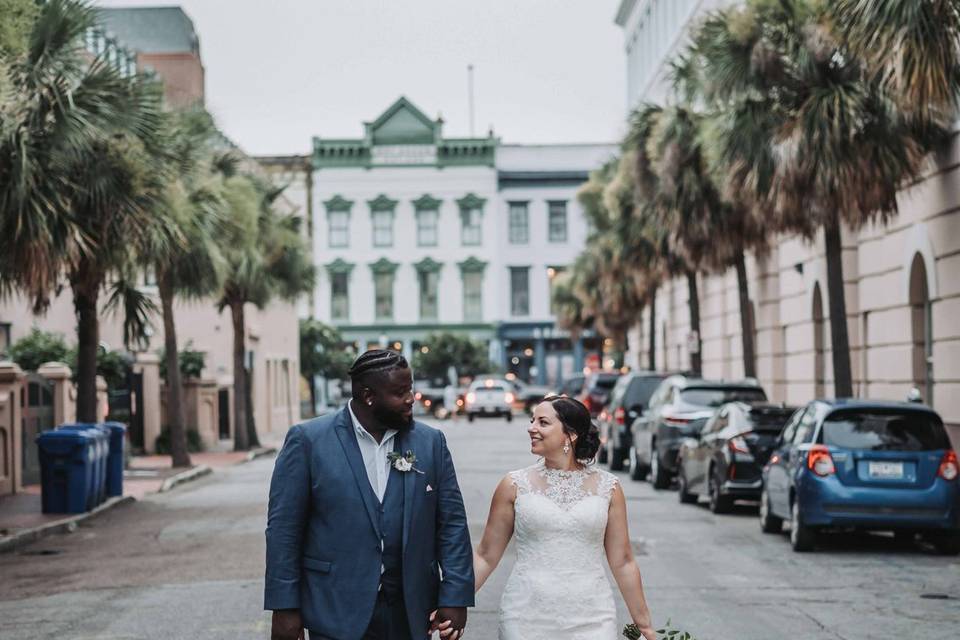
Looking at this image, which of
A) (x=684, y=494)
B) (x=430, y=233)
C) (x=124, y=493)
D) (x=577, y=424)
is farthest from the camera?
(x=430, y=233)

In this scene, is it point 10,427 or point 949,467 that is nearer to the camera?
point 949,467

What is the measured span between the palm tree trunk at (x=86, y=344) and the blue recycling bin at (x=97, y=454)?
3.20 feet

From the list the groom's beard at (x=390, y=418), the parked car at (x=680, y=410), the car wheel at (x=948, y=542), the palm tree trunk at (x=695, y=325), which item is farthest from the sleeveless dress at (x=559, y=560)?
the palm tree trunk at (x=695, y=325)

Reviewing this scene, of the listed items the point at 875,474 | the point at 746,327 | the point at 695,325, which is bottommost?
the point at 875,474

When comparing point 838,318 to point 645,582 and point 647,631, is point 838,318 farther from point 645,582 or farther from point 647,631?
point 647,631

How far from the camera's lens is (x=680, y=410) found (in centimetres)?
2336

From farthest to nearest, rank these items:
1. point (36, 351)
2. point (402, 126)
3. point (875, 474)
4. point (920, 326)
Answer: point (402, 126)
point (36, 351)
point (920, 326)
point (875, 474)

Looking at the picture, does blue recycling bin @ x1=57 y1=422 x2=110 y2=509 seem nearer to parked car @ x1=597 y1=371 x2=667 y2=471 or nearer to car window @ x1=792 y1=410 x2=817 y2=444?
car window @ x1=792 y1=410 x2=817 y2=444

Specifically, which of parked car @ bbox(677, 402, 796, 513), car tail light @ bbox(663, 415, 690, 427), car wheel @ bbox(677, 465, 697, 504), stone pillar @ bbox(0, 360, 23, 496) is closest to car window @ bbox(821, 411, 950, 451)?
parked car @ bbox(677, 402, 796, 513)

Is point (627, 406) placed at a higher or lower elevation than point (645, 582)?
higher

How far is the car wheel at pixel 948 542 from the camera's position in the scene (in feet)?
50.4

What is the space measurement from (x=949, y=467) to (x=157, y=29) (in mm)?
→ 44078

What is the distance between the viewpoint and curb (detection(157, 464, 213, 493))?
2658 cm


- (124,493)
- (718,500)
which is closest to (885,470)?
(718,500)
